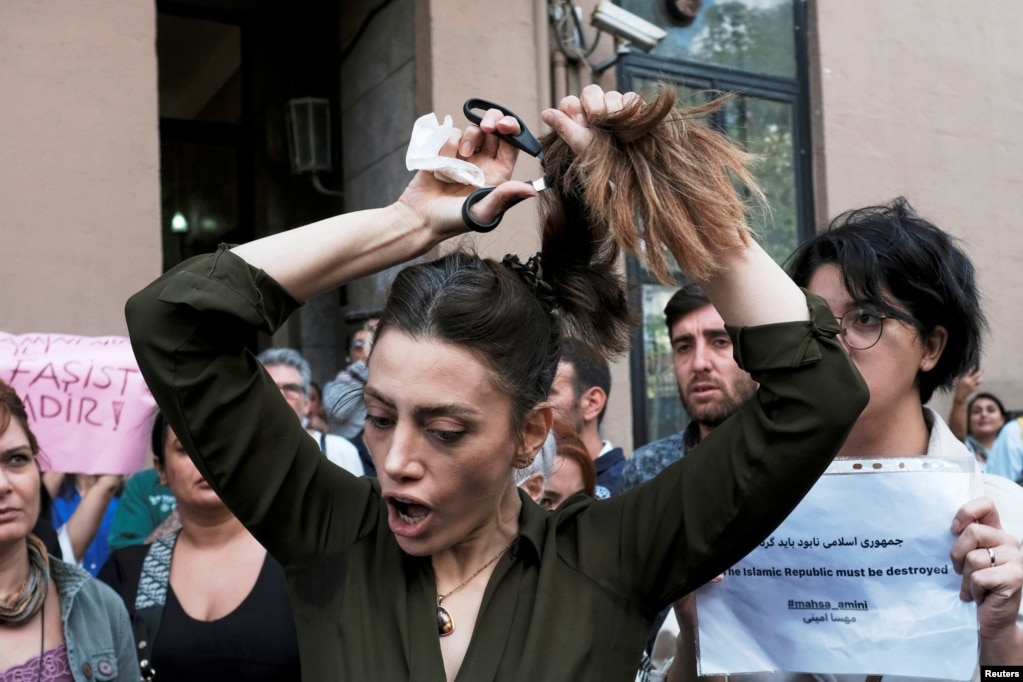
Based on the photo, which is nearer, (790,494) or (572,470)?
(790,494)

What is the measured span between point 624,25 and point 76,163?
3.18 meters

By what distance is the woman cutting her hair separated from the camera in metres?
1.68

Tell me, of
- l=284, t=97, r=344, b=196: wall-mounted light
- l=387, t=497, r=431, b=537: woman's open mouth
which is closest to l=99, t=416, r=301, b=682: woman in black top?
l=387, t=497, r=431, b=537: woman's open mouth

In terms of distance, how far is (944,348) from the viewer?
2248mm

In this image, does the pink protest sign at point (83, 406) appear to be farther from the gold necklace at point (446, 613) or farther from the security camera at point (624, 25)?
the security camera at point (624, 25)

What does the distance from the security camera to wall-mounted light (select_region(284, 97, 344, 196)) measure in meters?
1.76

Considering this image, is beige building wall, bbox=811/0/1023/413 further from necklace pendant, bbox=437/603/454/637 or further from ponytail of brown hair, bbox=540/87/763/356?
necklace pendant, bbox=437/603/454/637

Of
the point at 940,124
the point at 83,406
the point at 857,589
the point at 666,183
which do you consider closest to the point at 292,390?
the point at 83,406

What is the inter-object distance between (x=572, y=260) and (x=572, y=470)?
1.54 m

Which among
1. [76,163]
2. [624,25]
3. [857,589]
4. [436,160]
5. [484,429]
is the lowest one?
[857,589]

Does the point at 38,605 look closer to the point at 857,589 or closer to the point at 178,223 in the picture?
the point at 857,589

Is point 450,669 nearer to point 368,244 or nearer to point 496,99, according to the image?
point 368,244

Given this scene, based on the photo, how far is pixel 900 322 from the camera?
2158 millimetres

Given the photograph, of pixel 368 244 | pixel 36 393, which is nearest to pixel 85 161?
pixel 36 393
